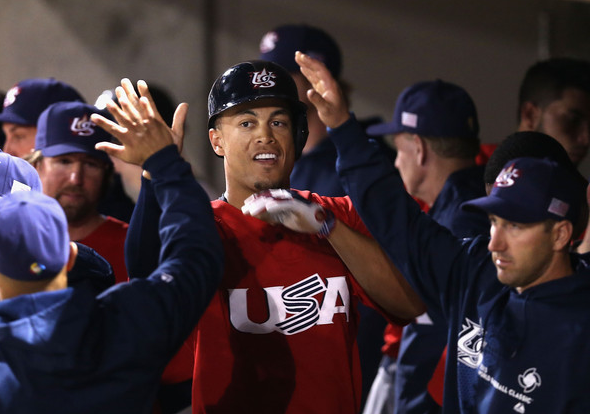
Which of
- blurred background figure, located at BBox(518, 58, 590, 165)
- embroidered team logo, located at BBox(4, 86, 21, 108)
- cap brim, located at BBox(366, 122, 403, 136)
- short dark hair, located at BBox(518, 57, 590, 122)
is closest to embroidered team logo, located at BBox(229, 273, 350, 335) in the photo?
cap brim, located at BBox(366, 122, 403, 136)

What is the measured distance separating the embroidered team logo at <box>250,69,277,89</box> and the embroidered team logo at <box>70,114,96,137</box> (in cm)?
131

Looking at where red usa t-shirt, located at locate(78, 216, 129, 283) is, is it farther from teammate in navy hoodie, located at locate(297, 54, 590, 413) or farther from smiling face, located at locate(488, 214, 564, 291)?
smiling face, located at locate(488, 214, 564, 291)

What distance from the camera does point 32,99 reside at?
4.84m

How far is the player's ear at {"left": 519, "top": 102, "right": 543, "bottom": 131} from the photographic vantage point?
15.3ft

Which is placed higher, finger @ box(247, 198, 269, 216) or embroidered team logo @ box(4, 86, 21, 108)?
finger @ box(247, 198, 269, 216)

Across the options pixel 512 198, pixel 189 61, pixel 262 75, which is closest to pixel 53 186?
pixel 262 75

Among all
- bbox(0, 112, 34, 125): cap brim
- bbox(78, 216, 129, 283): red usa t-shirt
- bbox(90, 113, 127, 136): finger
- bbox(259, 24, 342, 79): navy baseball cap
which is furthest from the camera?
bbox(259, 24, 342, 79): navy baseball cap

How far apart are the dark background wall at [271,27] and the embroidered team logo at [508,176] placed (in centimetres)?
407

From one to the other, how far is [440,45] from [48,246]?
500 centimetres

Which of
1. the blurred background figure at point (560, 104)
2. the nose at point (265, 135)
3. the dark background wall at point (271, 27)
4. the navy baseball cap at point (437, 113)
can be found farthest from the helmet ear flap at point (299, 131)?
the dark background wall at point (271, 27)

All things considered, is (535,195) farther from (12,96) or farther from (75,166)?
(12,96)

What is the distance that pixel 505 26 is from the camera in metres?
6.74

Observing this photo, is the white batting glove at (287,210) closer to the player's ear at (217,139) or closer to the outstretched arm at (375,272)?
the outstretched arm at (375,272)

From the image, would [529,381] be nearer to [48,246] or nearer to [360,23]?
[48,246]
